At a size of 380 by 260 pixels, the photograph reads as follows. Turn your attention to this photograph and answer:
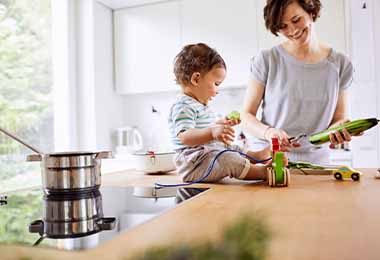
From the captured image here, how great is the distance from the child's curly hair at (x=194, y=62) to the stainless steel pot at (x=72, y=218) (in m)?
0.47

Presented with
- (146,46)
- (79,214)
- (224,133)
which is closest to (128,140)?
(146,46)

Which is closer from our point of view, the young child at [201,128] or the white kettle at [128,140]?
the young child at [201,128]

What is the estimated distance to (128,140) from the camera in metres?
3.03

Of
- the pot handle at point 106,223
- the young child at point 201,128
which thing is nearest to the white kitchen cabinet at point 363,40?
the young child at point 201,128

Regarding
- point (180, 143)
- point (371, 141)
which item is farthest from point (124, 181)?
point (371, 141)

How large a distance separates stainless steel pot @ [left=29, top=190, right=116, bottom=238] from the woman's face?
0.80 m

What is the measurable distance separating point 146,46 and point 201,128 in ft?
7.01

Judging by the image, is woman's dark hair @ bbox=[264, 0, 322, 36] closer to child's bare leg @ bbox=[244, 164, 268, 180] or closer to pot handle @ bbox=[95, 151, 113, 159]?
child's bare leg @ bbox=[244, 164, 268, 180]

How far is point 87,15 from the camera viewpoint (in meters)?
2.79

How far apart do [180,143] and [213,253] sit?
0.71m

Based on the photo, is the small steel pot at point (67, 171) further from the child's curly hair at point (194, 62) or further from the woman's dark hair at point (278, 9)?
the woman's dark hair at point (278, 9)

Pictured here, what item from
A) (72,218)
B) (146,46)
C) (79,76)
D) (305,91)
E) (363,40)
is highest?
(146,46)

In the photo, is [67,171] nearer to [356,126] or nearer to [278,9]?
[356,126]

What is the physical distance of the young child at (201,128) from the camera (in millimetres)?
869
